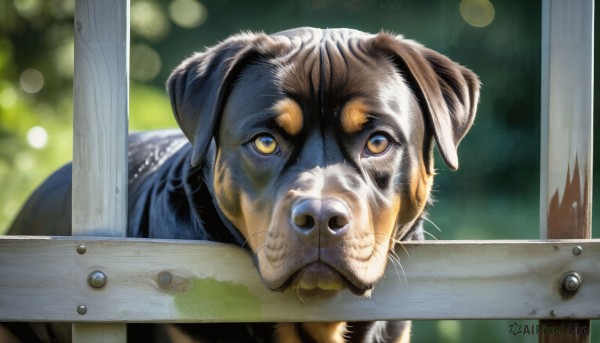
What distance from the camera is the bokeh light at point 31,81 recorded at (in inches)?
268

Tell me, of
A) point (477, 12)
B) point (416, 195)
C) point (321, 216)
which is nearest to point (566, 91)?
point (416, 195)

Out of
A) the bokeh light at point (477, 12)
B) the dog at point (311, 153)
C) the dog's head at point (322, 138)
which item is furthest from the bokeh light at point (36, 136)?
the dog's head at point (322, 138)

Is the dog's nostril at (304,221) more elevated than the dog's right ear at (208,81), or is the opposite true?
the dog's right ear at (208,81)

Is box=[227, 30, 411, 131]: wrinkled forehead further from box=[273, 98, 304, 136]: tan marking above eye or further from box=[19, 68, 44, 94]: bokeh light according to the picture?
box=[19, 68, 44, 94]: bokeh light

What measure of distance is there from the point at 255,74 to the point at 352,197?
0.73 m

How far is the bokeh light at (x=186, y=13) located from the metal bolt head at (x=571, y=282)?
4785mm

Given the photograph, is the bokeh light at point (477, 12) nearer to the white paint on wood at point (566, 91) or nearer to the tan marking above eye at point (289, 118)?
Result: the white paint on wood at point (566, 91)

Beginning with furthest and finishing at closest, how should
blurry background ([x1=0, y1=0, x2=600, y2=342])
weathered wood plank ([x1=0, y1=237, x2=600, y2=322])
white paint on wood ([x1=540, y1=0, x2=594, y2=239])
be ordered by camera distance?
blurry background ([x1=0, y1=0, x2=600, y2=342]) < white paint on wood ([x1=540, y1=0, x2=594, y2=239]) < weathered wood plank ([x1=0, y1=237, x2=600, y2=322])

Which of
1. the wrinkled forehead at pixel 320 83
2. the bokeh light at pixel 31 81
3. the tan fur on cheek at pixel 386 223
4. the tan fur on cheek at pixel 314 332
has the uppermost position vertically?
the wrinkled forehead at pixel 320 83

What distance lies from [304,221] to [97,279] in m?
0.74

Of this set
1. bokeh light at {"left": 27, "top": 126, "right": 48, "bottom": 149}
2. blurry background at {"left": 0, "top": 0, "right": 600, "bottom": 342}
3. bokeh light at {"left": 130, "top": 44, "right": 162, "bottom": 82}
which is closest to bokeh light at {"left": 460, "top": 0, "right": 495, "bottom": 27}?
blurry background at {"left": 0, "top": 0, "right": 600, "bottom": 342}

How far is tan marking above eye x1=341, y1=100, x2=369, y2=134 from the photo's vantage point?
288 cm

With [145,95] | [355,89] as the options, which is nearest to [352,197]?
[355,89]

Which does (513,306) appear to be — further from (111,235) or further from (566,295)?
(111,235)
